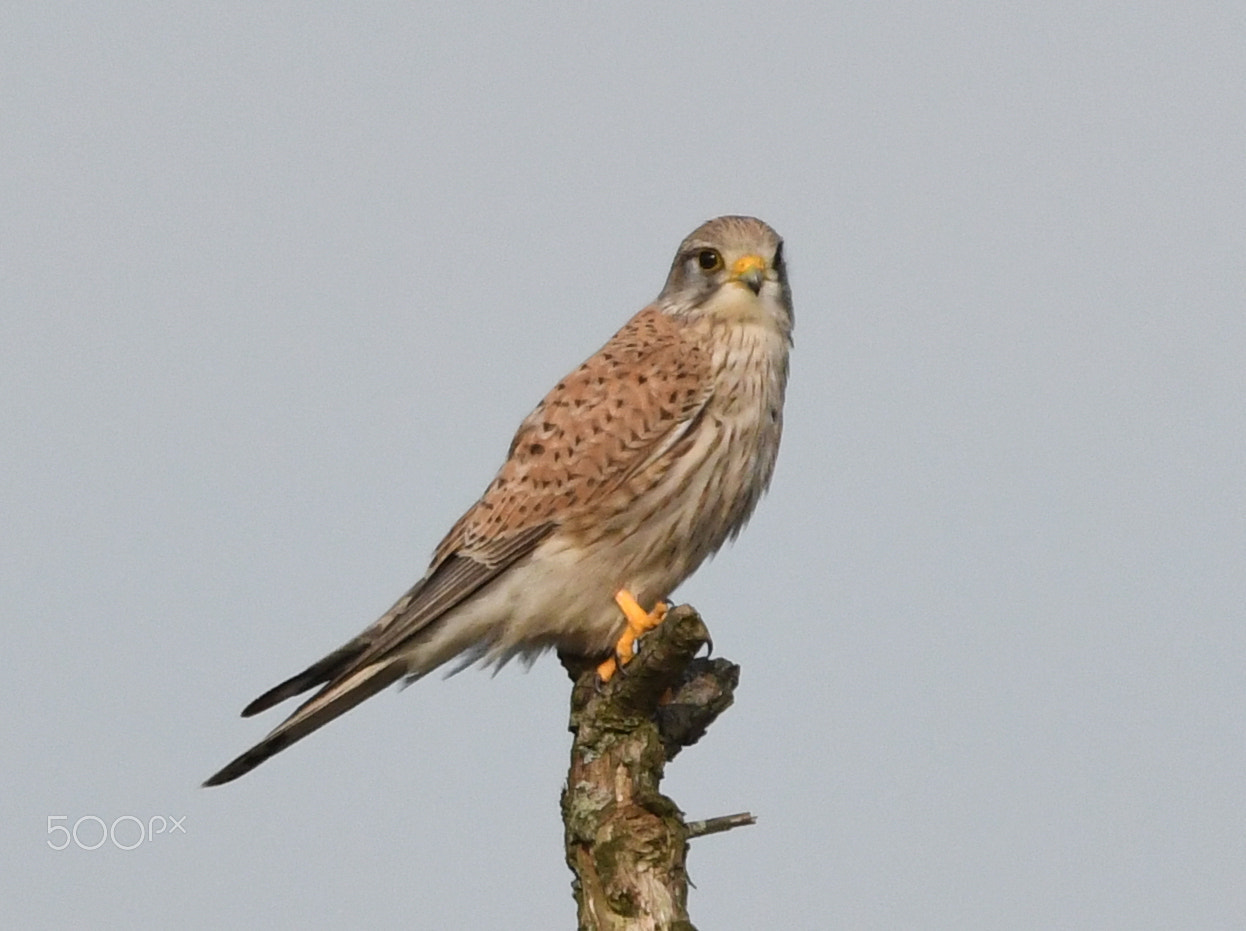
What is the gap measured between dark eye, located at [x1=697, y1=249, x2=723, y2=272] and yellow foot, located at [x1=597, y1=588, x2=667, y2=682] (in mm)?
1237

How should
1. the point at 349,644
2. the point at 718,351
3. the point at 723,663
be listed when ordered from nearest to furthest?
the point at 723,663 < the point at 349,644 < the point at 718,351

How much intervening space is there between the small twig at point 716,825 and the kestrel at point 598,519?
3.00ft

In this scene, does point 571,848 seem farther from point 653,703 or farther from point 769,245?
point 769,245

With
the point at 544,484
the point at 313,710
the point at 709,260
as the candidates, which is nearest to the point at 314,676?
the point at 313,710

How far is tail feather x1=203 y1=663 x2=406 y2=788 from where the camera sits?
18.1 feet

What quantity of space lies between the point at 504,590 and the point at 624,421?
2.09ft

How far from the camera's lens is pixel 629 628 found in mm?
5664

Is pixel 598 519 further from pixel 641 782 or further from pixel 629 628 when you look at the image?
pixel 641 782

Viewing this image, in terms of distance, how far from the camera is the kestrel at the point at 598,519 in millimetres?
5742

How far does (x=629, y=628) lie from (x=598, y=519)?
0.37 meters

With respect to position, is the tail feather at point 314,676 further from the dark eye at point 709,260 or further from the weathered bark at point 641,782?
the dark eye at point 709,260

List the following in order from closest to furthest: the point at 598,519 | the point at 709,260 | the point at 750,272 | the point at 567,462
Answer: the point at 598,519, the point at 567,462, the point at 750,272, the point at 709,260

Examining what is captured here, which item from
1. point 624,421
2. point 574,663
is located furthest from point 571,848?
point 624,421

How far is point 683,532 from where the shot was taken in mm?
5766
